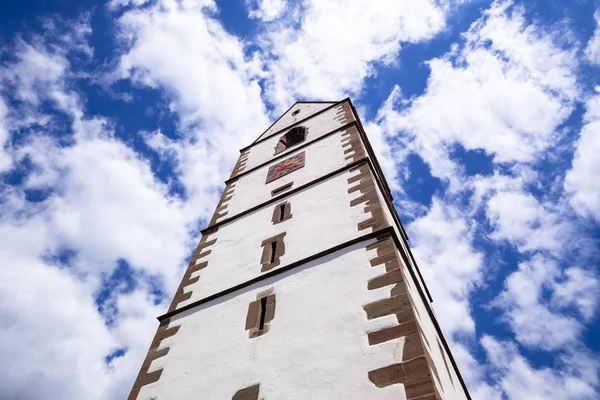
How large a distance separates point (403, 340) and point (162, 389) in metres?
4.06

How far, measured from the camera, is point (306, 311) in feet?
22.4

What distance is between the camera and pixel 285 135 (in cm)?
1908

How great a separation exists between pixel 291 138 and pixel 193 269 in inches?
388

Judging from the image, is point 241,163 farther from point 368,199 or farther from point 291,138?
point 368,199

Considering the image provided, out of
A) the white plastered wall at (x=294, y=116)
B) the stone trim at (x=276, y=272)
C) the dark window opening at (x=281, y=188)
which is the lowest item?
the stone trim at (x=276, y=272)

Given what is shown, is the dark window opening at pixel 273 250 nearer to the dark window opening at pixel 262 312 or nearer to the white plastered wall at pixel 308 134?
the dark window opening at pixel 262 312

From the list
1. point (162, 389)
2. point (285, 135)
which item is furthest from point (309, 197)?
point (285, 135)

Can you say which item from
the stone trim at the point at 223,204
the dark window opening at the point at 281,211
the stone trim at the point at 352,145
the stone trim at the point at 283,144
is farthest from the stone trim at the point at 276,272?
the stone trim at the point at 283,144

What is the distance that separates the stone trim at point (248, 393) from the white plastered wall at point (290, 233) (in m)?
2.93

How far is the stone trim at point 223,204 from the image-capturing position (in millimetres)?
12788

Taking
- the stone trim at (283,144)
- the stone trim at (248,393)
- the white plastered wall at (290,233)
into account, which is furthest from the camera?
the stone trim at (283,144)

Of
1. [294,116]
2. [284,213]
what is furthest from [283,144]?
[284,213]

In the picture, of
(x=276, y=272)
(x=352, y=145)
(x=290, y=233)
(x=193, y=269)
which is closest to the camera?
(x=276, y=272)

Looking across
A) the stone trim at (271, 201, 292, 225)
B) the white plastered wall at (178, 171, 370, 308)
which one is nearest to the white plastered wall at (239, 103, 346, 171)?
the stone trim at (271, 201, 292, 225)
